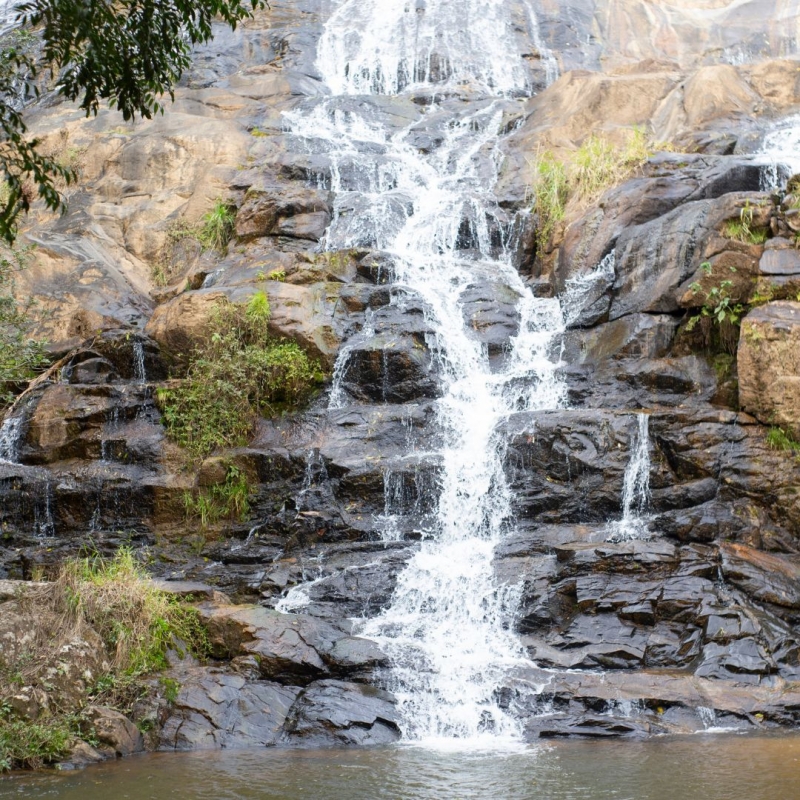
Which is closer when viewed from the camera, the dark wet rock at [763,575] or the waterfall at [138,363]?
the dark wet rock at [763,575]

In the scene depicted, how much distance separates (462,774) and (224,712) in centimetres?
283

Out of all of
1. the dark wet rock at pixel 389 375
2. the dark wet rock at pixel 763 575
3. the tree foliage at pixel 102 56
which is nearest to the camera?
the tree foliage at pixel 102 56

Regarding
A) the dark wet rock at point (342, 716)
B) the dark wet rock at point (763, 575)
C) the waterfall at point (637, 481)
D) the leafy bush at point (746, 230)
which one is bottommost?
the dark wet rock at point (342, 716)

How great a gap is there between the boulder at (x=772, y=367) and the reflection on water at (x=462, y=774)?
16.6ft

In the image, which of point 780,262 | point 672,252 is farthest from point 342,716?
point 672,252

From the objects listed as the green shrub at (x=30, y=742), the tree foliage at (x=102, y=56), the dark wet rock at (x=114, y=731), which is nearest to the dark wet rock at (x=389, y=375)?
the dark wet rock at (x=114, y=731)

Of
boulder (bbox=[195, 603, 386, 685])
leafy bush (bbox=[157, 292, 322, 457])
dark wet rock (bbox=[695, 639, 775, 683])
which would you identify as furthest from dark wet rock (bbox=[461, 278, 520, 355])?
dark wet rock (bbox=[695, 639, 775, 683])

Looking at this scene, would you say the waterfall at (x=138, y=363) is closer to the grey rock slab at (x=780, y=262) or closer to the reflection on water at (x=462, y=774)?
the reflection on water at (x=462, y=774)

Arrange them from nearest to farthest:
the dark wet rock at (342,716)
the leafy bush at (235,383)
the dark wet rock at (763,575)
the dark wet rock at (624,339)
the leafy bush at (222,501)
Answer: the dark wet rock at (342,716) → the dark wet rock at (763,575) → the leafy bush at (222,501) → the dark wet rock at (624,339) → the leafy bush at (235,383)

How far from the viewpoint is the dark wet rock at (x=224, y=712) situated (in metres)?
8.93

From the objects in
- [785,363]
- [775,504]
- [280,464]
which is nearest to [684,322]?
[785,363]

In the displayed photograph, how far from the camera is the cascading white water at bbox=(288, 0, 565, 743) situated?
1012 cm

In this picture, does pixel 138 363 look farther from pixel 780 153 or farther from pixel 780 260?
pixel 780 153

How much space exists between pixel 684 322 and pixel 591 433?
2.63 meters
